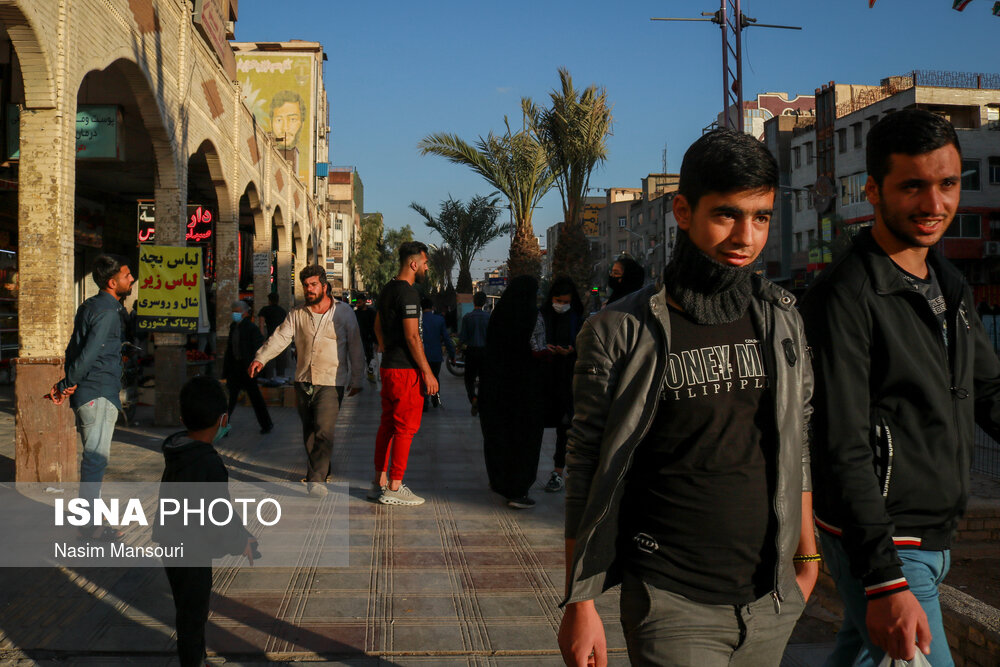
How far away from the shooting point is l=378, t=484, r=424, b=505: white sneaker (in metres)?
6.76

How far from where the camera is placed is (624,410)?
6.33ft

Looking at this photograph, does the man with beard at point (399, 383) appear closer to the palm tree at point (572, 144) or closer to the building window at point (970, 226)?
the palm tree at point (572, 144)

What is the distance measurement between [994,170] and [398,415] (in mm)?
44688

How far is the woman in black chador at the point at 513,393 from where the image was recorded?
6.77 meters

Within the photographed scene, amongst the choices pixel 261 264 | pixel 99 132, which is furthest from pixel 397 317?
pixel 261 264

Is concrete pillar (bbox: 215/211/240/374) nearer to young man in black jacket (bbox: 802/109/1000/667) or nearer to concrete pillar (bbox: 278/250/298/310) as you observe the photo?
concrete pillar (bbox: 278/250/298/310)

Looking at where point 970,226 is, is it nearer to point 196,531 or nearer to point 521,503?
point 521,503

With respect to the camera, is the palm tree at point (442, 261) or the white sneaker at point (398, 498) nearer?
the white sneaker at point (398, 498)

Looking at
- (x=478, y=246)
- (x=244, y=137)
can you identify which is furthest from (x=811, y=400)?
(x=478, y=246)

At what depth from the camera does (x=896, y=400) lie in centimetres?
213

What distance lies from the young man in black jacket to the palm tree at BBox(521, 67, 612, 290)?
20.5 metres

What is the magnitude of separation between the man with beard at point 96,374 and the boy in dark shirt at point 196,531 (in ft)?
7.61

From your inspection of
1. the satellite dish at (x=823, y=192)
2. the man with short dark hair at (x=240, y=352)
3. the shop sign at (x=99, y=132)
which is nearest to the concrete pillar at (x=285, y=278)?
the man with short dark hair at (x=240, y=352)

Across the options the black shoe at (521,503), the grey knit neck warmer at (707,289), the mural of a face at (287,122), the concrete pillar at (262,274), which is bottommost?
the black shoe at (521,503)
